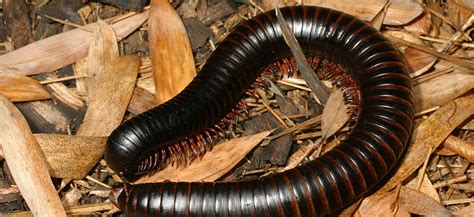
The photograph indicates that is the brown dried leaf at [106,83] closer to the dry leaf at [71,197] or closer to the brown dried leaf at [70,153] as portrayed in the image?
the brown dried leaf at [70,153]

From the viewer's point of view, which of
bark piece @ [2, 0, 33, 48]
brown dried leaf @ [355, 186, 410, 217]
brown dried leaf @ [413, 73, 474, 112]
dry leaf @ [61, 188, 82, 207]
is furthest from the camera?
bark piece @ [2, 0, 33, 48]

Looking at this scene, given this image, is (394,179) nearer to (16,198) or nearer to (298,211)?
(298,211)

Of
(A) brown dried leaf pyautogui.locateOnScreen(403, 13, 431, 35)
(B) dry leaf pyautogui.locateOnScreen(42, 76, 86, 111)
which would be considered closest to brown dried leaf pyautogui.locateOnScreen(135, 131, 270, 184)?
(B) dry leaf pyautogui.locateOnScreen(42, 76, 86, 111)

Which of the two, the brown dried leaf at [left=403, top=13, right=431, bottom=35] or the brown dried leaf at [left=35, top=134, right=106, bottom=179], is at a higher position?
the brown dried leaf at [left=403, top=13, right=431, bottom=35]

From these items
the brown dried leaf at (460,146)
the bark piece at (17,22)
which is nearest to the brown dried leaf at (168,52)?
the bark piece at (17,22)

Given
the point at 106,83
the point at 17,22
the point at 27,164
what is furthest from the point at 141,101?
the point at 17,22

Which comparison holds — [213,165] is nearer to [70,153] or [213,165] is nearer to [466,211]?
[70,153]

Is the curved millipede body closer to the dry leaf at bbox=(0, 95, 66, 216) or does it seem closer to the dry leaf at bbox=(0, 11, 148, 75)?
the dry leaf at bbox=(0, 95, 66, 216)

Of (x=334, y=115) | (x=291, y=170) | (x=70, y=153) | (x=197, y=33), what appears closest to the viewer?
(x=291, y=170)
